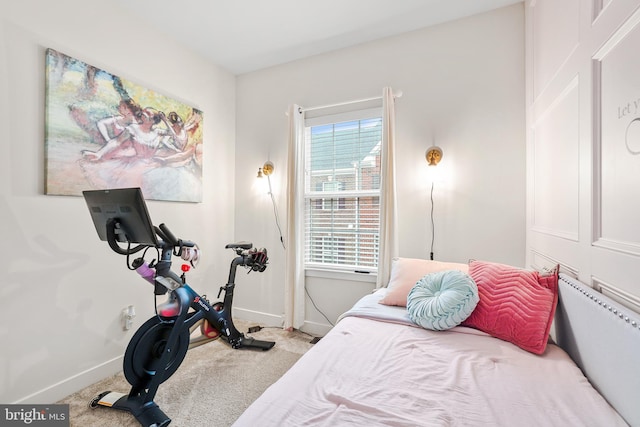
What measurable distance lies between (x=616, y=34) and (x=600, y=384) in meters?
1.31

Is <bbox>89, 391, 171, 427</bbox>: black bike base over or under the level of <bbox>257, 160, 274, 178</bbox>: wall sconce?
under

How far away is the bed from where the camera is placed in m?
0.88

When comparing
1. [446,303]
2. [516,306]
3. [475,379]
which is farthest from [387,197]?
[475,379]

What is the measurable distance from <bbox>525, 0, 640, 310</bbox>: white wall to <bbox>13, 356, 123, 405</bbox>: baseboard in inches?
120

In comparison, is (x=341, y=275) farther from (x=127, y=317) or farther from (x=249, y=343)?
(x=127, y=317)

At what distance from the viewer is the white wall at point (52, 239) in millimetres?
1663

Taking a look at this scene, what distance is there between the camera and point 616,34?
1.05 meters

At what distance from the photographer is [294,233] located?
2805 mm

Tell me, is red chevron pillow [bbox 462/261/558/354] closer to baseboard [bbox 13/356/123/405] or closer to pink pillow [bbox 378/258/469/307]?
pink pillow [bbox 378/258/469/307]

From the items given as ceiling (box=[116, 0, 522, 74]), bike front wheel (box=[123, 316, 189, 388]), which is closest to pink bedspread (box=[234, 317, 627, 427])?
bike front wheel (box=[123, 316, 189, 388])

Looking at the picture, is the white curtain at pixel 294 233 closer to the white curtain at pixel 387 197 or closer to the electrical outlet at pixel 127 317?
the white curtain at pixel 387 197

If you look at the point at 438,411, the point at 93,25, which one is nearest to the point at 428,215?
the point at 438,411

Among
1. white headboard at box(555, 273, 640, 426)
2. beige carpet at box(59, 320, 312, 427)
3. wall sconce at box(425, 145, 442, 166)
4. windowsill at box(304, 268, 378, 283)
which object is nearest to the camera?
white headboard at box(555, 273, 640, 426)

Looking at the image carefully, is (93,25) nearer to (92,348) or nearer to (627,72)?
(92,348)
